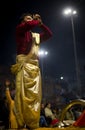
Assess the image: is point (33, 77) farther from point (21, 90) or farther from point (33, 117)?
point (33, 117)

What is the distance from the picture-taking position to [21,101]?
3971 millimetres

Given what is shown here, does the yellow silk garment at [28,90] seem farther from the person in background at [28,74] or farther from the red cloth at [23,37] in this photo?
the red cloth at [23,37]

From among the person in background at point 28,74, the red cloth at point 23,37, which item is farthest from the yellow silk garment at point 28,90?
the red cloth at point 23,37

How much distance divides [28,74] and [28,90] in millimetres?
278

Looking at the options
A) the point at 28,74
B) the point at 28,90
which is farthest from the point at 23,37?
the point at 28,90

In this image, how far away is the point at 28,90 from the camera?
404cm

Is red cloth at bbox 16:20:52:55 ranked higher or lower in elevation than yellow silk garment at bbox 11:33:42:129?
higher

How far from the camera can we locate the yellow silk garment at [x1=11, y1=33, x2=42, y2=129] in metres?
3.90

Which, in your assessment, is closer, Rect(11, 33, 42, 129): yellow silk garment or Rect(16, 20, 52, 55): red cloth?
Rect(11, 33, 42, 129): yellow silk garment

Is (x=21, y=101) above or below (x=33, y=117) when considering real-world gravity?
above

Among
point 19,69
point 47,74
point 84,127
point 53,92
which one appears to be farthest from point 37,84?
point 47,74

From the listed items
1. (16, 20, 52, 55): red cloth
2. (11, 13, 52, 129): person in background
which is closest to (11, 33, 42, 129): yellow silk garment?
(11, 13, 52, 129): person in background

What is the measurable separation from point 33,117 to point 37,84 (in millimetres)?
568

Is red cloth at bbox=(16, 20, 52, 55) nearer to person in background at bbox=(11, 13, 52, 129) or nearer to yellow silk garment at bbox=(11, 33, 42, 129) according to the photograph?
person in background at bbox=(11, 13, 52, 129)
